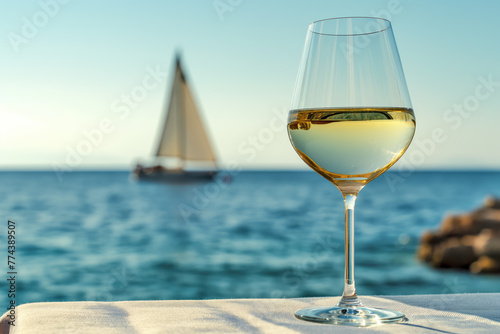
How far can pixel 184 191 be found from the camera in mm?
31984

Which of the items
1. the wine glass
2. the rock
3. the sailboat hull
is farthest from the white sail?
the wine glass

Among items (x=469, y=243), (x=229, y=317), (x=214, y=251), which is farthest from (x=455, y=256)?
(x=229, y=317)

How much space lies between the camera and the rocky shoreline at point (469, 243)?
374 inches

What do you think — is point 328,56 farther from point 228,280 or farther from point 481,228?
point 481,228

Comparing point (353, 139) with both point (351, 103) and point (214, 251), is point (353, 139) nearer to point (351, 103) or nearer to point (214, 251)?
point (351, 103)

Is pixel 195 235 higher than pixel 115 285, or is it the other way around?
pixel 195 235

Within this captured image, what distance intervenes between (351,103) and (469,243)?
10.5 meters

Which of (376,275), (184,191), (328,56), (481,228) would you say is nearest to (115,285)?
(376,275)

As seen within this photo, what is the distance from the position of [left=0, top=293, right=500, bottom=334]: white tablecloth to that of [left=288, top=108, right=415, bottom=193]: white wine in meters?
0.17

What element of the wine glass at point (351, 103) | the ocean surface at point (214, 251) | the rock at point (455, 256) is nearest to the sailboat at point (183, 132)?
the ocean surface at point (214, 251)

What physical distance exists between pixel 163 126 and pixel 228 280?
47.7 feet

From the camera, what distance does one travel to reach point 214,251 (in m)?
13.6

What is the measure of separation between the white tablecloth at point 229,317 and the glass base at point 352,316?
15 mm

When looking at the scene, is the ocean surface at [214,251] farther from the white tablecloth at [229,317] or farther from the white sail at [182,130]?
the white tablecloth at [229,317]
